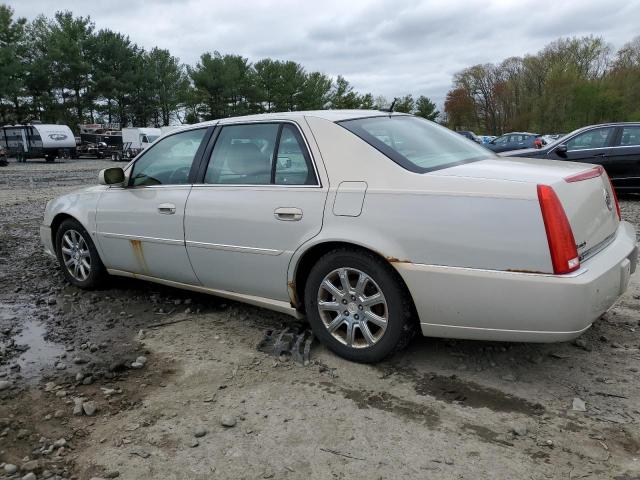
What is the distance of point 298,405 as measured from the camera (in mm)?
3031

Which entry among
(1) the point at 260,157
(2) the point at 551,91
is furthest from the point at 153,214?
(2) the point at 551,91

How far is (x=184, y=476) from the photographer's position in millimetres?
2463

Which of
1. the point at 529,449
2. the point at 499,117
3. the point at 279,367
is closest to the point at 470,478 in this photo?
the point at 529,449

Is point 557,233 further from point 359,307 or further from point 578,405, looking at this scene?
point 359,307

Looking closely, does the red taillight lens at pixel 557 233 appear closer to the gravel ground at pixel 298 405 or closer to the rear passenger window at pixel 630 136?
the gravel ground at pixel 298 405

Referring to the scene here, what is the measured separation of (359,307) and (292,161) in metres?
1.07

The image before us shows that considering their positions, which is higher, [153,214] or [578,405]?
[153,214]

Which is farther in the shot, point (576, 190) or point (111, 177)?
point (111, 177)

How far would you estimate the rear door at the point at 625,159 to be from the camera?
1010 cm

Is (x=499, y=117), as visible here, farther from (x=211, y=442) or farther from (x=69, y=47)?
(x=211, y=442)

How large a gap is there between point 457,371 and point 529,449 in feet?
2.73

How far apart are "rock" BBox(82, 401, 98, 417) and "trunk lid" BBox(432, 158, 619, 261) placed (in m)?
2.30

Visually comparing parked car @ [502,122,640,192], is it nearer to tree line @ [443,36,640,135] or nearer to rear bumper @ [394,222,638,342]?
rear bumper @ [394,222,638,342]

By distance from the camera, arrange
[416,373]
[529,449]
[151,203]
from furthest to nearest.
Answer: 1. [151,203]
2. [416,373]
3. [529,449]
